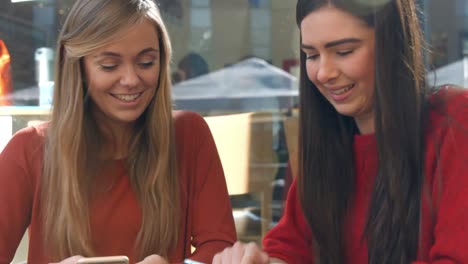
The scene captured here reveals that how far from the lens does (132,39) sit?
1.52 meters

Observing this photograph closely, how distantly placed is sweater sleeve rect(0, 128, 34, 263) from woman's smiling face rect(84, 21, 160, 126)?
0.20 meters

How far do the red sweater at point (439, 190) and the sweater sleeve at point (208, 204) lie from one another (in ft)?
0.64

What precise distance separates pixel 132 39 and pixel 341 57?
0.48m

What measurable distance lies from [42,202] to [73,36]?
0.35 m

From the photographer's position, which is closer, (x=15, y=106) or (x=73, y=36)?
(x=73, y=36)

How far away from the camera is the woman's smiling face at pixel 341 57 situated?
Result: 122 cm

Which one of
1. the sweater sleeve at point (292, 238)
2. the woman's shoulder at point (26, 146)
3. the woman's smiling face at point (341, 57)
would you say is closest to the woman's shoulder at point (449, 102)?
the woman's smiling face at point (341, 57)

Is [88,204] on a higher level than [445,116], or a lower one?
lower

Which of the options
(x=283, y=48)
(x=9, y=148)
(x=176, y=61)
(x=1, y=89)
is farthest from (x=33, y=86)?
(x=9, y=148)

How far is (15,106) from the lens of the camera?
2580 millimetres

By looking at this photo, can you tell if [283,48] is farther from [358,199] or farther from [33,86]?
[358,199]

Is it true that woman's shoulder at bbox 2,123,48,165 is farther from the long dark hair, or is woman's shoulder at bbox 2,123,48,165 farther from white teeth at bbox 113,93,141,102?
the long dark hair

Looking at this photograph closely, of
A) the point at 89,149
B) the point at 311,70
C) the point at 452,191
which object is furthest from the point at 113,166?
the point at 452,191

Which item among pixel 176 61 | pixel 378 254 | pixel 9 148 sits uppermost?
pixel 176 61
